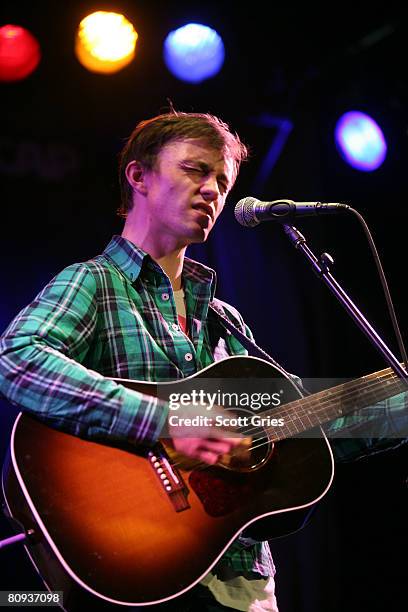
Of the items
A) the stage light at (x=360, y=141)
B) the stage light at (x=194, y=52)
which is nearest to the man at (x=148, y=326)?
the stage light at (x=194, y=52)

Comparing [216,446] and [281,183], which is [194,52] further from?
[216,446]

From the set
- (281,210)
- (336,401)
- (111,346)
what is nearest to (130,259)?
(111,346)

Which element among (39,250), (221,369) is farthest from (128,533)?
(39,250)

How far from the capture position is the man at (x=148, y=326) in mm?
1826

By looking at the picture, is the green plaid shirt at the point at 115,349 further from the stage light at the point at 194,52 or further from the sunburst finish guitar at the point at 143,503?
the stage light at the point at 194,52

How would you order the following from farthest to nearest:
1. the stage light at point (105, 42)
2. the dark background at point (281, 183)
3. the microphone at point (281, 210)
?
the stage light at point (105, 42) → the dark background at point (281, 183) → the microphone at point (281, 210)

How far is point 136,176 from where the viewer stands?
8.46 ft

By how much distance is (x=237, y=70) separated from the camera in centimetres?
404

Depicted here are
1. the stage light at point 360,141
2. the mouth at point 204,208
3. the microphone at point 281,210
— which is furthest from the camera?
the stage light at point 360,141

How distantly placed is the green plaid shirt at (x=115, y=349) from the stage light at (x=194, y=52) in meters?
1.81

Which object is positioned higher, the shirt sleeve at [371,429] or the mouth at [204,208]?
the mouth at [204,208]

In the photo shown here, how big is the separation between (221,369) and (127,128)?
208 cm

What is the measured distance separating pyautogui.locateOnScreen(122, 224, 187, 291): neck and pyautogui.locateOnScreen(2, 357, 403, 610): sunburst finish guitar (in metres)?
0.56

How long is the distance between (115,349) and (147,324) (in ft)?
0.54
